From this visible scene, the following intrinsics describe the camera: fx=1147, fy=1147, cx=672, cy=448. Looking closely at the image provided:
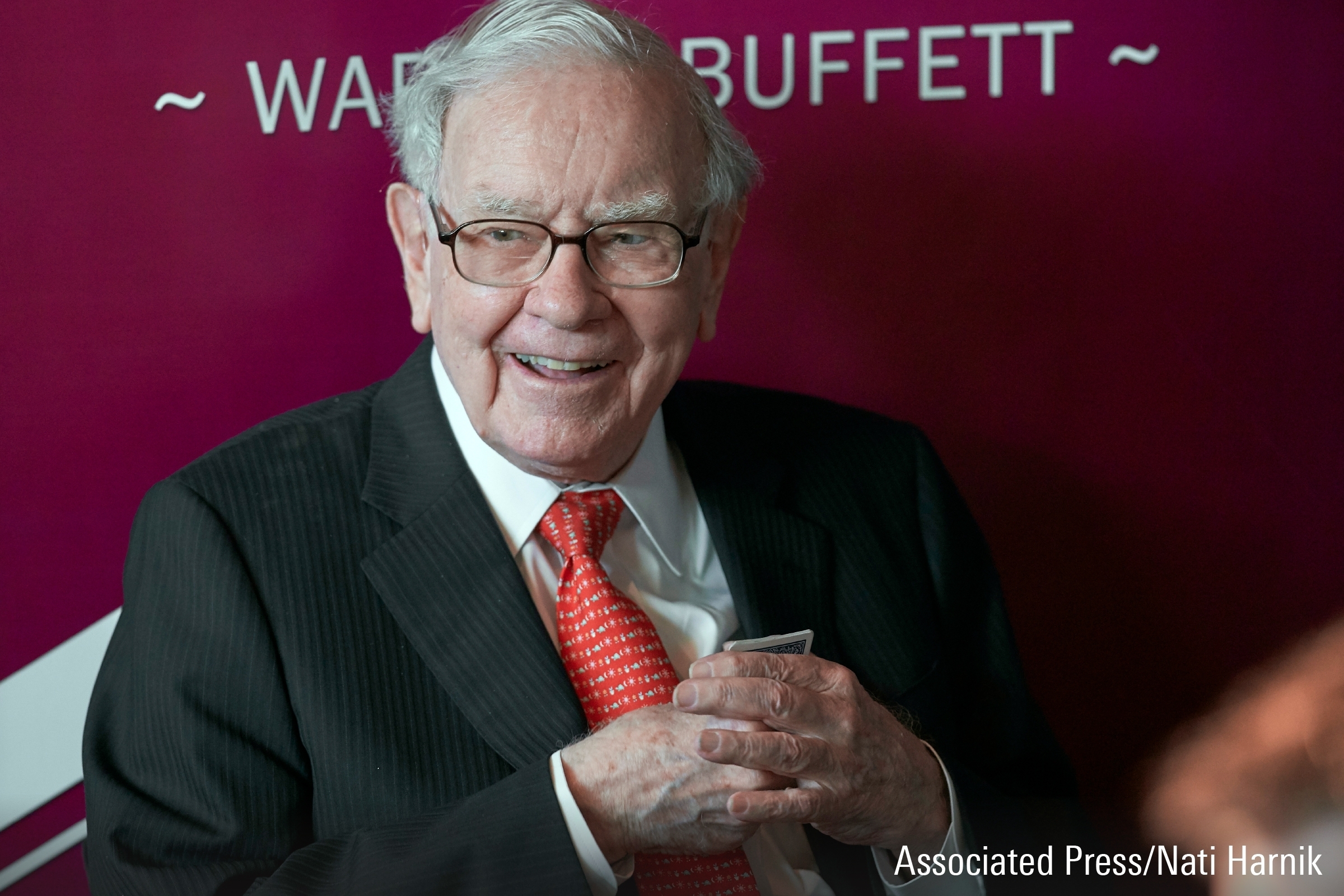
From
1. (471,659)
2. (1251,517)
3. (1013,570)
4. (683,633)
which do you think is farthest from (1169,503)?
(471,659)

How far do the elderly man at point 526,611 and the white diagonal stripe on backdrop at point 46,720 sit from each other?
1.74 feet

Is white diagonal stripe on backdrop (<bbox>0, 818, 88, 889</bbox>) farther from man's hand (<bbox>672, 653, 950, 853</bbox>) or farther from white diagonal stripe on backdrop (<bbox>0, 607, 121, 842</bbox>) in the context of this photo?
man's hand (<bbox>672, 653, 950, 853</bbox>)

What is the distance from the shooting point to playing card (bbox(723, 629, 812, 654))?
124cm

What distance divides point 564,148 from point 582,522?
1.58ft

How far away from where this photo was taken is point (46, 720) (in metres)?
1.89

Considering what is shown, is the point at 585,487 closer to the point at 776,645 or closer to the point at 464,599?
the point at 464,599

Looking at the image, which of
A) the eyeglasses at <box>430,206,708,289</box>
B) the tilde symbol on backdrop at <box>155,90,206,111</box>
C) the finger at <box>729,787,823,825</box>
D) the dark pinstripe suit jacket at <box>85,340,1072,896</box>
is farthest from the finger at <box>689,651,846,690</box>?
the tilde symbol on backdrop at <box>155,90,206,111</box>

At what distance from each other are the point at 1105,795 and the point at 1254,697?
0.98 feet

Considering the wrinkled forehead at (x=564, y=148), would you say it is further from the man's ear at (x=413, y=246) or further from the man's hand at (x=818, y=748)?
the man's hand at (x=818, y=748)

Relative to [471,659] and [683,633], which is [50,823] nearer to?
[471,659]

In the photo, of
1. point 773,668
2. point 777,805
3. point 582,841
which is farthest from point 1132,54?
point 582,841

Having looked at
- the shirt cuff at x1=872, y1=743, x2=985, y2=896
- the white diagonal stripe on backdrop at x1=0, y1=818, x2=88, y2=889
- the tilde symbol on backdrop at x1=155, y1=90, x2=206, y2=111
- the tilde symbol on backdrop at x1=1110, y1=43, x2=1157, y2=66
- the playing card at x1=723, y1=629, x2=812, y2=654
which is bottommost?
the white diagonal stripe on backdrop at x1=0, y1=818, x2=88, y2=889

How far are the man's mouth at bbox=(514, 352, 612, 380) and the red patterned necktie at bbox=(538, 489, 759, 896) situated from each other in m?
0.21

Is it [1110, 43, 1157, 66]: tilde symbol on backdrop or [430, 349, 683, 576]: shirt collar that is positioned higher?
[1110, 43, 1157, 66]: tilde symbol on backdrop
